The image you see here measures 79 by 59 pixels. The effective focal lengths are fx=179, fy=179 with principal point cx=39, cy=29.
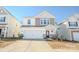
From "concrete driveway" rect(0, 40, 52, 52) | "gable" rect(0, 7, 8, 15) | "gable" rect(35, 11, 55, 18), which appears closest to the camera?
"concrete driveway" rect(0, 40, 52, 52)

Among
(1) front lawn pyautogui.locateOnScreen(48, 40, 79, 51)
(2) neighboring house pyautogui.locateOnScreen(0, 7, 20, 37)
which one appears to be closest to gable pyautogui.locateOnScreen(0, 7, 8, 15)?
(2) neighboring house pyautogui.locateOnScreen(0, 7, 20, 37)

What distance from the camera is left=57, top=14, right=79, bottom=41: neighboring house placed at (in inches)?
204

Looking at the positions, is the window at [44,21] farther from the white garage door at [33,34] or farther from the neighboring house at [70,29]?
the neighboring house at [70,29]

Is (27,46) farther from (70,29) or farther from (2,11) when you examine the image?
(70,29)

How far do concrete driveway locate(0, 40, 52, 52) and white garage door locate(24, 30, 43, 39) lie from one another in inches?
6.0

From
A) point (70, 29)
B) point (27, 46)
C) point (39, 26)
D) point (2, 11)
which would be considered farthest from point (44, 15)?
point (2, 11)

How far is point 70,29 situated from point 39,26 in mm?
918

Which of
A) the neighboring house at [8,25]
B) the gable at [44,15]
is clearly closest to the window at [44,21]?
the gable at [44,15]

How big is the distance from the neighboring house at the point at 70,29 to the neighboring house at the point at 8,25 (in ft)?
4.09

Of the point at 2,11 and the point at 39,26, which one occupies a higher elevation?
the point at 2,11

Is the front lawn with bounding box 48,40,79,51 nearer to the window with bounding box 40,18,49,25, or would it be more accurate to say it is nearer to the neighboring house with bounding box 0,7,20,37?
the window with bounding box 40,18,49,25

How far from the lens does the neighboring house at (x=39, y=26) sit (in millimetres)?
5234

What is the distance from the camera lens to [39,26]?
5.33m
